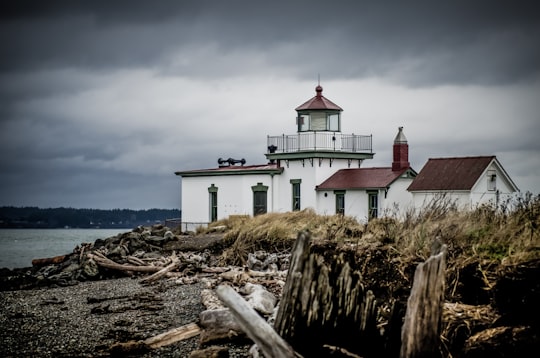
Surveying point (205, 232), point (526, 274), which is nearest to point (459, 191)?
point (205, 232)

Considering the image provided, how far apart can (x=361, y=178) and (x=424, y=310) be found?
27002 millimetres

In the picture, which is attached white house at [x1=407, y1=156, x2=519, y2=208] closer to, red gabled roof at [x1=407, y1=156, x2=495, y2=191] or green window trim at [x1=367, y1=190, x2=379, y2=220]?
red gabled roof at [x1=407, y1=156, x2=495, y2=191]

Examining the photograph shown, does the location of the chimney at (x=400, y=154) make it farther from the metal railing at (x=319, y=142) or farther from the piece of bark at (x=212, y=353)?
the piece of bark at (x=212, y=353)

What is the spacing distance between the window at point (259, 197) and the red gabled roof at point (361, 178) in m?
3.11

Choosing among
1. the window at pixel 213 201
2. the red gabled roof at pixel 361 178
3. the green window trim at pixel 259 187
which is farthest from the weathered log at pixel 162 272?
the window at pixel 213 201

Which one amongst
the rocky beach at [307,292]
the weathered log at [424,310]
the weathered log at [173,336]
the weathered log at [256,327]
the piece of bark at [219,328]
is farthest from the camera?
the weathered log at [173,336]

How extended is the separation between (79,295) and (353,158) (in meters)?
21.3

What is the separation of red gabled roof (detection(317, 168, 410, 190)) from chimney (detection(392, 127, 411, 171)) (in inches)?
14.0

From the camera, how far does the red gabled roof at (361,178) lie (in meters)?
33.2

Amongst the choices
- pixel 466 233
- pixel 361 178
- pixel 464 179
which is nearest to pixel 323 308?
pixel 466 233

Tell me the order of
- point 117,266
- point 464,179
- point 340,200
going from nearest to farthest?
point 117,266, point 464,179, point 340,200

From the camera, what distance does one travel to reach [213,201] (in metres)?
38.2

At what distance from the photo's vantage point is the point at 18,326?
44.9ft

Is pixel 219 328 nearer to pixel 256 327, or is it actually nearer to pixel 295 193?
pixel 256 327
